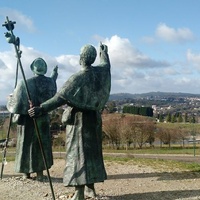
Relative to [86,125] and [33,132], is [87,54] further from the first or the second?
[33,132]

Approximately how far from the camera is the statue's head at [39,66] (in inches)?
461

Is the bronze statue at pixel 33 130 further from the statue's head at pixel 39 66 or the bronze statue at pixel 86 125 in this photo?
the bronze statue at pixel 86 125

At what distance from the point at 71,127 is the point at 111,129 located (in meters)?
37.2

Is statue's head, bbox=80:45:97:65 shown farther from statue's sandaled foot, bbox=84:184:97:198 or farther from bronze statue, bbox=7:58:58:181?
bronze statue, bbox=7:58:58:181

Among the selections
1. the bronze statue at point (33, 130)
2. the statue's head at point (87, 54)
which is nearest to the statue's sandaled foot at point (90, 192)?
the bronze statue at point (33, 130)

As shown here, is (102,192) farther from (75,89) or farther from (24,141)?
(75,89)

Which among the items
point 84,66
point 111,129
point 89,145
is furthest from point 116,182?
point 111,129

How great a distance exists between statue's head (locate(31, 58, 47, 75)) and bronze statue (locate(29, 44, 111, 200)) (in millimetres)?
→ 3373

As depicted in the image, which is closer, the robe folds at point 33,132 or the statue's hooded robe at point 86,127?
the statue's hooded robe at point 86,127

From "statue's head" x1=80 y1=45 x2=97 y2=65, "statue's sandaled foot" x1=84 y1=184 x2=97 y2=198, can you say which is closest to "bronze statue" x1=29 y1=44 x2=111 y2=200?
"statue's head" x1=80 y1=45 x2=97 y2=65

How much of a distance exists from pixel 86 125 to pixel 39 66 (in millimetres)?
3757

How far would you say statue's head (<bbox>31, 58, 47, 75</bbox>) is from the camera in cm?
1171

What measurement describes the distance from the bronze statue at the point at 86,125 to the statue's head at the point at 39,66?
A: 11.1 feet

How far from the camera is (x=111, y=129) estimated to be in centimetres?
4572
